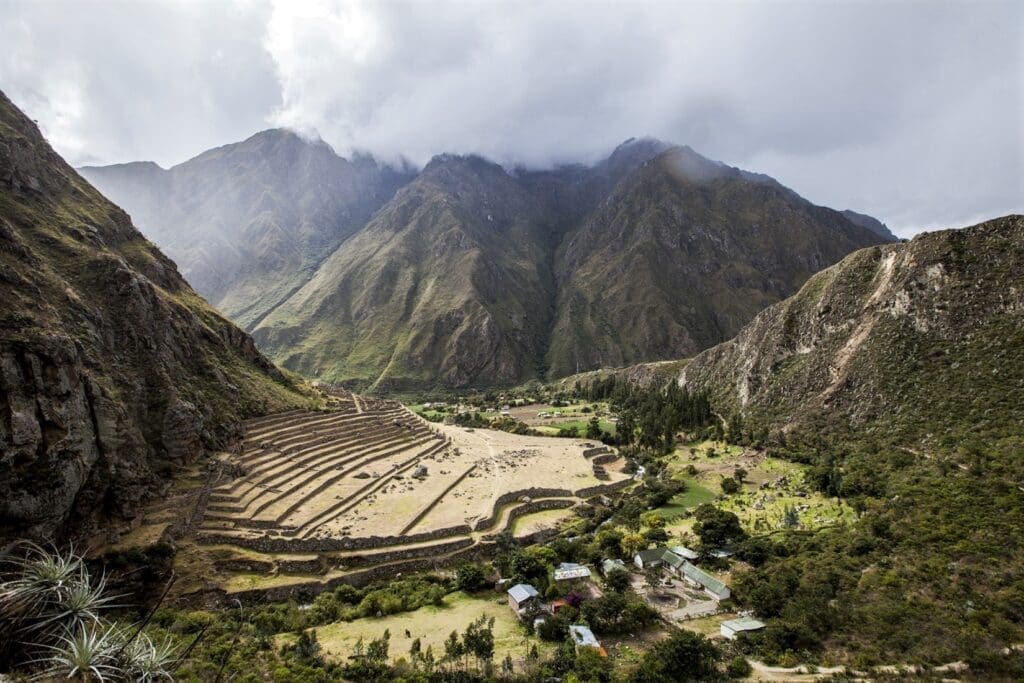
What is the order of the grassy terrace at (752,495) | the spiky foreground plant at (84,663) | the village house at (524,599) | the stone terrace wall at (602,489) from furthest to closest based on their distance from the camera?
the stone terrace wall at (602,489) < the grassy terrace at (752,495) < the village house at (524,599) < the spiky foreground plant at (84,663)

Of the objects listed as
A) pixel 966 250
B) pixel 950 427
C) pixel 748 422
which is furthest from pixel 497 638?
pixel 966 250

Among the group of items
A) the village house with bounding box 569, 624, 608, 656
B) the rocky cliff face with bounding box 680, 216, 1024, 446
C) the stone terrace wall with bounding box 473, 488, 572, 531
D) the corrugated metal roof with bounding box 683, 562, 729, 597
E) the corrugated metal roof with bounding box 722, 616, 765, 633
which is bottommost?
the village house with bounding box 569, 624, 608, 656

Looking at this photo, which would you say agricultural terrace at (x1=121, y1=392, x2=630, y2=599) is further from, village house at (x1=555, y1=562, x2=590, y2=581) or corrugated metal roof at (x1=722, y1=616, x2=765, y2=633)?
corrugated metal roof at (x1=722, y1=616, x2=765, y2=633)

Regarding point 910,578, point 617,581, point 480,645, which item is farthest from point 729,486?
point 480,645

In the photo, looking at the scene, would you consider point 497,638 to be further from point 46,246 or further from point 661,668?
point 46,246

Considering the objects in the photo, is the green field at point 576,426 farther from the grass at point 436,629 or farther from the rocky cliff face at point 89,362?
the grass at point 436,629

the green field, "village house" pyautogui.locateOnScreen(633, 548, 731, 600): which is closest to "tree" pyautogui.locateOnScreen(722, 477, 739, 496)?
"village house" pyautogui.locateOnScreen(633, 548, 731, 600)

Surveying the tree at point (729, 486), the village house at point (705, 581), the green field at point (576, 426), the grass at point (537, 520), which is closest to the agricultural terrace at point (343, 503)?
the grass at point (537, 520)

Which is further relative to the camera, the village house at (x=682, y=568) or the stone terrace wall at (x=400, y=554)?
the stone terrace wall at (x=400, y=554)
